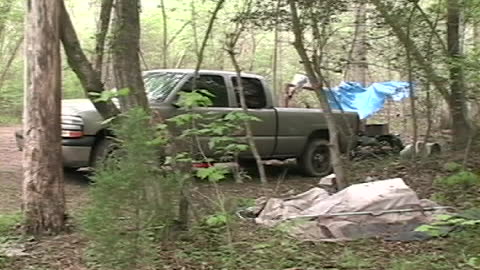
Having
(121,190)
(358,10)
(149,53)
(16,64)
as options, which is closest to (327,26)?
(358,10)

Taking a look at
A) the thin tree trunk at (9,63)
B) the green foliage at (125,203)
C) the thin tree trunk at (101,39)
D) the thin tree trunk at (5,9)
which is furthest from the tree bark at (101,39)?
the thin tree trunk at (9,63)

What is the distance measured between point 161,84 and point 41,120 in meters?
3.86

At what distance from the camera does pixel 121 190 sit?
4453 mm

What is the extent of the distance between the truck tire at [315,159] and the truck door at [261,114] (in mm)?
692

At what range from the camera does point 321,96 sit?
8234mm

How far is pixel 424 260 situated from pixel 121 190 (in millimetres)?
2509

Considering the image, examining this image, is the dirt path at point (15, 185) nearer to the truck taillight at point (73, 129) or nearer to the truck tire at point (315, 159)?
the truck taillight at point (73, 129)

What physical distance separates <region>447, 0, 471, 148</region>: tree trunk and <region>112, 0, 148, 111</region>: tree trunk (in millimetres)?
3394

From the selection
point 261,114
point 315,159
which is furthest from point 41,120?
point 315,159

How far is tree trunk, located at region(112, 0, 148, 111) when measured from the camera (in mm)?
6309

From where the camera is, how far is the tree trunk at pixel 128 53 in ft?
20.7

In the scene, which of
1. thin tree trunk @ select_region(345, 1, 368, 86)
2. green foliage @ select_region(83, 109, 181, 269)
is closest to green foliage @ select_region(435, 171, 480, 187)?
thin tree trunk @ select_region(345, 1, 368, 86)

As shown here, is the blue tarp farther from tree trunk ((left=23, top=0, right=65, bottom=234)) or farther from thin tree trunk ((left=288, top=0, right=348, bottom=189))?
tree trunk ((left=23, top=0, right=65, bottom=234))

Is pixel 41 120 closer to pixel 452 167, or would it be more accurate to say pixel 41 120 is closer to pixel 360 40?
pixel 360 40
